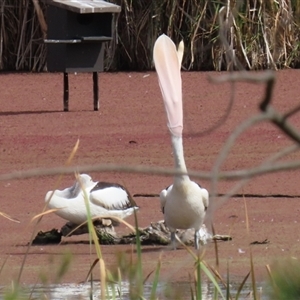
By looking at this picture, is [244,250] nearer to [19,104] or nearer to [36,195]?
[36,195]

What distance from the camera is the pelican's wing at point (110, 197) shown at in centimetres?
799

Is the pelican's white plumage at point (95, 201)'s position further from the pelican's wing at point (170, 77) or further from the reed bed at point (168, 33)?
the reed bed at point (168, 33)

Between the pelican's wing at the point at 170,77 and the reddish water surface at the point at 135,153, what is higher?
the pelican's wing at the point at 170,77

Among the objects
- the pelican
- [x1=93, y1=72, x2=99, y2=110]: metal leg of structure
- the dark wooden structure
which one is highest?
the pelican

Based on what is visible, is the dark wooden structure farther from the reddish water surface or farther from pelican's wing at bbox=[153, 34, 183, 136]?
pelican's wing at bbox=[153, 34, 183, 136]

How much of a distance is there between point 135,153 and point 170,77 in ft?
14.0

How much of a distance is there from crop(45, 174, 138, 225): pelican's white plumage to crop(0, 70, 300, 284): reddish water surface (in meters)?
0.26

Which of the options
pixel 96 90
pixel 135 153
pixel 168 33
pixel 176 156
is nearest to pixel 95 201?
pixel 176 156

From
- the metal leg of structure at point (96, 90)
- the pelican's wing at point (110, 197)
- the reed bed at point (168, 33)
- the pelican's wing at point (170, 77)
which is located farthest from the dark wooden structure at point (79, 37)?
the pelican's wing at point (170, 77)

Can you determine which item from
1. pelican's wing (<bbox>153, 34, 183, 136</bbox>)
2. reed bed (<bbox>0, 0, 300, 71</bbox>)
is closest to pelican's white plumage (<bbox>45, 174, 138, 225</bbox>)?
pelican's wing (<bbox>153, 34, 183, 136</bbox>)

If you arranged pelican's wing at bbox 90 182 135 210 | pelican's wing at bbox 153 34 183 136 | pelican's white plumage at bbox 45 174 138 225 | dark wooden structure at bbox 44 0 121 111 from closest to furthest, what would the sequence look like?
pelican's wing at bbox 153 34 183 136, pelican's white plumage at bbox 45 174 138 225, pelican's wing at bbox 90 182 135 210, dark wooden structure at bbox 44 0 121 111

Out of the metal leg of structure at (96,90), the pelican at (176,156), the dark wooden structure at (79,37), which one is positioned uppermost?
the pelican at (176,156)

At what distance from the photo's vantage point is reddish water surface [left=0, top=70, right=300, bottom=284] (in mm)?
7266

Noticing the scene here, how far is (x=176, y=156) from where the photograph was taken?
728cm
